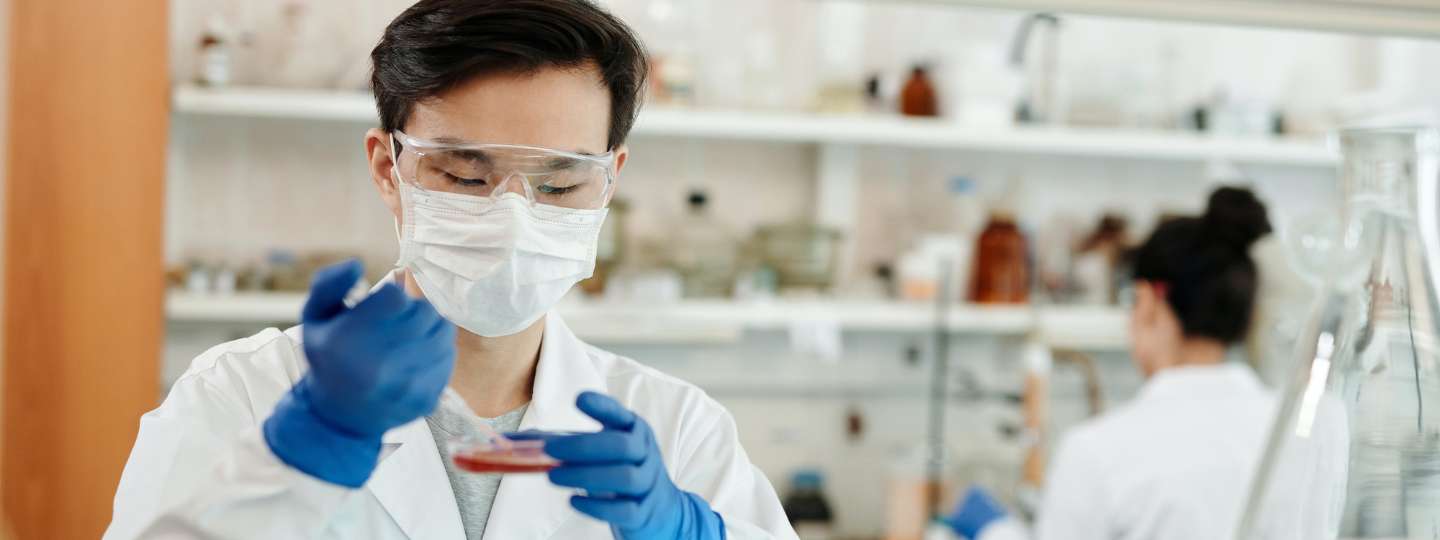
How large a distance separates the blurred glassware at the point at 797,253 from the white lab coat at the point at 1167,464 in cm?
80

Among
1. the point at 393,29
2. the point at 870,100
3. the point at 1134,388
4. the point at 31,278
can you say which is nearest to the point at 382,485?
the point at 393,29

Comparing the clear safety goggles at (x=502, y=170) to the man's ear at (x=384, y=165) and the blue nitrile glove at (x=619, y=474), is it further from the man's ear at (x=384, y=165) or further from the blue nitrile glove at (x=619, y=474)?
the blue nitrile glove at (x=619, y=474)

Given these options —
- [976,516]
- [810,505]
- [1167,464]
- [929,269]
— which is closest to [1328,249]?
[1167,464]

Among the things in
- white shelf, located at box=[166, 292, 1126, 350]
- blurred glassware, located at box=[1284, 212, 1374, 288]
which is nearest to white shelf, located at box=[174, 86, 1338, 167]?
white shelf, located at box=[166, 292, 1126, 350]

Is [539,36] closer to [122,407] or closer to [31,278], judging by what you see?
[122,407]

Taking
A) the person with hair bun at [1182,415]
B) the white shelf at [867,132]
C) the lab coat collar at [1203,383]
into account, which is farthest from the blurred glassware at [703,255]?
the lab coat collar at [1203,383]

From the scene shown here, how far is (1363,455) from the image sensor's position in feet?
2.55

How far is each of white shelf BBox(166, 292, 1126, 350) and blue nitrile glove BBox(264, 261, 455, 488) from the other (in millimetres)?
1593

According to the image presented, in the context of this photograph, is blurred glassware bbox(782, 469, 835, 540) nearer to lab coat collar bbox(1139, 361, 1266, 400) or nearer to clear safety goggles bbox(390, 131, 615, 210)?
lab coat collar bbox(1139, 361, 1266, 400)

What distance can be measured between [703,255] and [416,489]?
174cm

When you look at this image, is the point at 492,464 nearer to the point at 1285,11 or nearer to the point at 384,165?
the point at 384,165

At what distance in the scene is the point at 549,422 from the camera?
951mm

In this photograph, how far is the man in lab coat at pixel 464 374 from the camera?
64cm

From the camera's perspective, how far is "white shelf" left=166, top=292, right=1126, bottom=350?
7.32 feet
